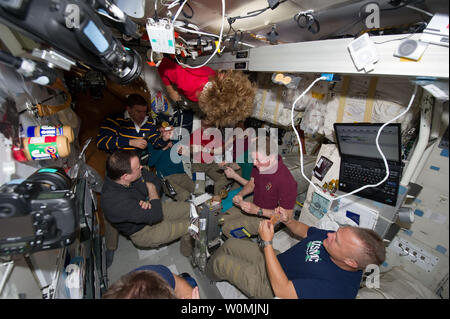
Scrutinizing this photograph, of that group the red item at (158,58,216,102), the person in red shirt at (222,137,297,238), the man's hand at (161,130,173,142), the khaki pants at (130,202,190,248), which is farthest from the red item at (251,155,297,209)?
the man's hand at (161,130,173,142)

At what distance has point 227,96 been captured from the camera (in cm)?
184

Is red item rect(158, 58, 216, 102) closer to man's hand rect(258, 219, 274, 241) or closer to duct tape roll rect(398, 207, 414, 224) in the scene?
man's hand rect(258, 219, 274, 241)

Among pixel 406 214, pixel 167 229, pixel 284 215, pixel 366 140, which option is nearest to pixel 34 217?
pixel 167 229

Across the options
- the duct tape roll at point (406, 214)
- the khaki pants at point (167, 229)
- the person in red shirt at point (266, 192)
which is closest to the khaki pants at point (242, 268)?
the person in red shirt at point (266, 192)

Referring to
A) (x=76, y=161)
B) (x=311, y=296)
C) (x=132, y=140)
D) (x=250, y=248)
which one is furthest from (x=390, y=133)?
(x=76, y=161)

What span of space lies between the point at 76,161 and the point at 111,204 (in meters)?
0.91

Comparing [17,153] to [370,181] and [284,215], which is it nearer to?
[284,215]

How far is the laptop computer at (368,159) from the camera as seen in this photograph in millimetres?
1421

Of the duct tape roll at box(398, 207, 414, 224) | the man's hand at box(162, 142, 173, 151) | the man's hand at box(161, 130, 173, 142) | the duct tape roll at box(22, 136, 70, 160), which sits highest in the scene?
the man's hand at box(161, 130, 173, 142)

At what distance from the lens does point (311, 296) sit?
1177 mm

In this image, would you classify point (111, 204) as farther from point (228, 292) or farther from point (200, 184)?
point (228, 292)

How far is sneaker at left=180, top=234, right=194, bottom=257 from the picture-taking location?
2192mm

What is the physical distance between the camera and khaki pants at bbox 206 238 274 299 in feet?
4.26

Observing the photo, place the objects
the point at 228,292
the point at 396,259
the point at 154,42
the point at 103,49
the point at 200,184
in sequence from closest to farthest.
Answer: the point at 103,49 → the point at 154,42 → the point at 396,259 → the point at 228,292 → the point at 200,184
